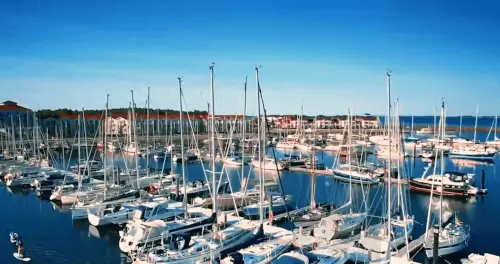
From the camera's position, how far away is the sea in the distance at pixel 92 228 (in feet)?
71.6

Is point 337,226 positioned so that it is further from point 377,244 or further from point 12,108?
point 12,108

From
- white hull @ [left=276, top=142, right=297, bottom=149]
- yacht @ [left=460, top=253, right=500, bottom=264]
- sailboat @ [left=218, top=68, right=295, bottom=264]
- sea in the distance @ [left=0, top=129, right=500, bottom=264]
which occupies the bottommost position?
sea in the distance @ [left=0, top=129, right=500, bottom=264]

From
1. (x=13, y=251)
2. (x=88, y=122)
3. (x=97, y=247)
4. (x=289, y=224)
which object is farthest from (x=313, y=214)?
(x=88, y=122)

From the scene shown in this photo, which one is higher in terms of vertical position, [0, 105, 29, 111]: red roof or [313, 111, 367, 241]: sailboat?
[0, 105, 29, 111]: red roof

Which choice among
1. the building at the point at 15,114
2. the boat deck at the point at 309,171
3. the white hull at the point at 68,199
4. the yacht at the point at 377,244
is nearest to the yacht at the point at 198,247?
the yacht at the point at 377,244

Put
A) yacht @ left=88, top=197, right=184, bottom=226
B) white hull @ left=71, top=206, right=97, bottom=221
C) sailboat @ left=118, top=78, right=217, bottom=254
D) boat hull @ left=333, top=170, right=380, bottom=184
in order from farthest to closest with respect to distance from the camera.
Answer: boat hull @ left=333, top=170, right=380, bottom=184 → white hull @ left=71, top=206, right=97, bottom=221 → yacht @ left=88, top=197, right=184, bottom=226 → sailboat @ left=118, top=78, right=217, bottom=254

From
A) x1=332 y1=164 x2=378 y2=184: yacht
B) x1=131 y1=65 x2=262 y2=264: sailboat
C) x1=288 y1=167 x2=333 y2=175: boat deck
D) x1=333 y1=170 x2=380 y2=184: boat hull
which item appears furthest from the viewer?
x1=288 y1=167 x2=333 y2=175: boat deck

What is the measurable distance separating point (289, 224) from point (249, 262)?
9258 mm

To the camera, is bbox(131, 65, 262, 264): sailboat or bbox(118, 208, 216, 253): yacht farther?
bbox(118, 208, 216, 253): yacht

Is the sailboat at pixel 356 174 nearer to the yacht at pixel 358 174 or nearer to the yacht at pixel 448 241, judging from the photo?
the yacht at pixel 358 174

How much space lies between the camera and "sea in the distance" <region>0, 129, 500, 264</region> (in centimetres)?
2181

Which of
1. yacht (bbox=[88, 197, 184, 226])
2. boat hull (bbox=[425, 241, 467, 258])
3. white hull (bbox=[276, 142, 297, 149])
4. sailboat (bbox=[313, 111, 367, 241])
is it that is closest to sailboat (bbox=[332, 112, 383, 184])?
sailboat (bbox=[313, 111, 367, 241])

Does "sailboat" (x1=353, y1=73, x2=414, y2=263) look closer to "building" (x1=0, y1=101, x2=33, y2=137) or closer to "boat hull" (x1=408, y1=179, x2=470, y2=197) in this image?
"boat hull" (x1=408, y1=179, x2=470, y2=197)

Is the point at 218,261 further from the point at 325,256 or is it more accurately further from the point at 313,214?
the point at 313,214
